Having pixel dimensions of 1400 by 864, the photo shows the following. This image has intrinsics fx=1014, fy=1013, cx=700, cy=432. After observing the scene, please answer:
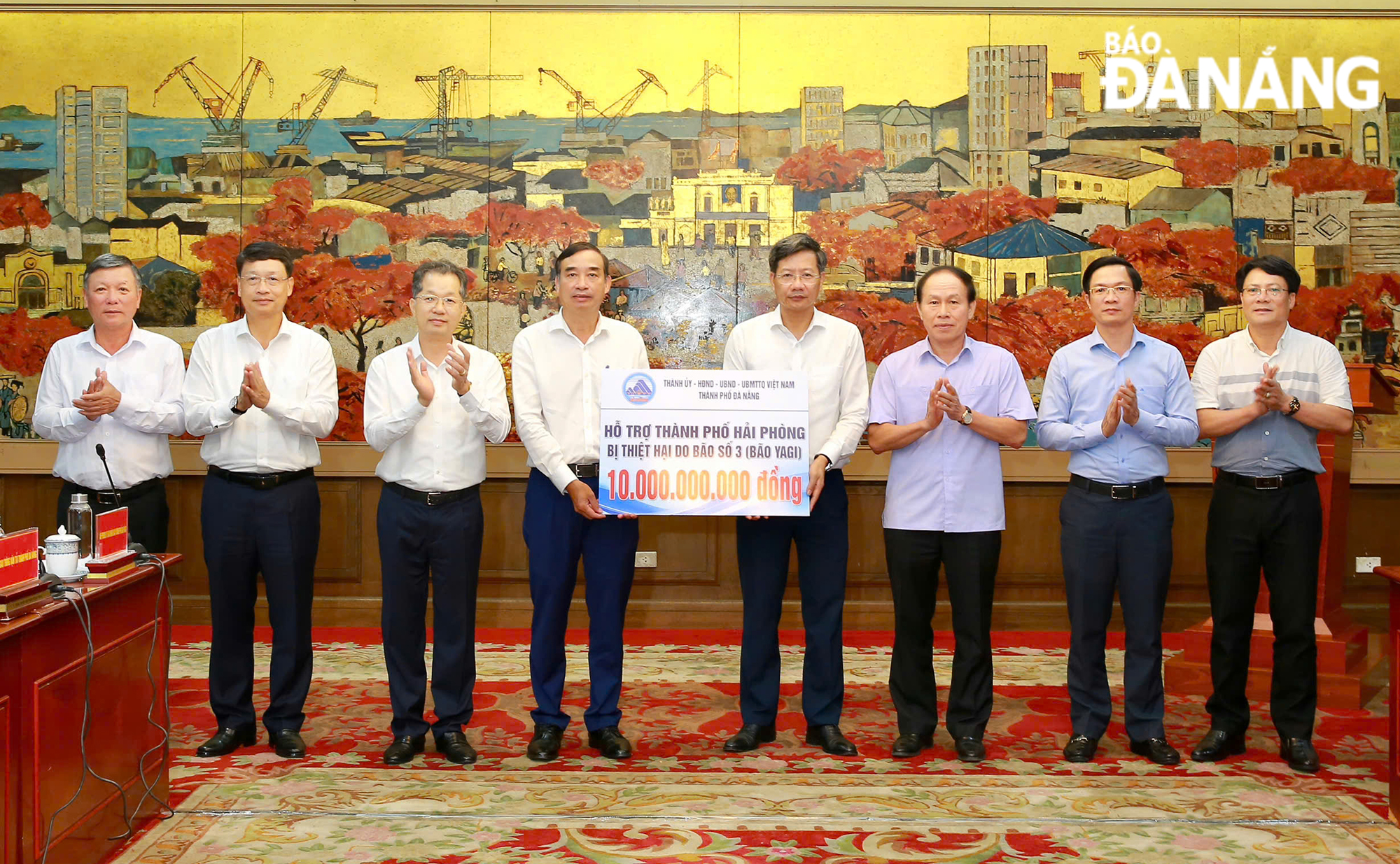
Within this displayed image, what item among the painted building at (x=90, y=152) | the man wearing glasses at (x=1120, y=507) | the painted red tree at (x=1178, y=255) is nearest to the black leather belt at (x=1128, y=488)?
the man wearing glasses at (x=1120, y=507)

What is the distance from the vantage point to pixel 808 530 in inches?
148

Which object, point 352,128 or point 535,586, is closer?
point 535,586

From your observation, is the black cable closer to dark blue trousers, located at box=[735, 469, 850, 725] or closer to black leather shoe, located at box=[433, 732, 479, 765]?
black leather shoe, located at box=[433, 732, 479, 765]

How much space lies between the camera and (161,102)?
5965mm

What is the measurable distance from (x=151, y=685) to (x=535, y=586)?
4.15 feet

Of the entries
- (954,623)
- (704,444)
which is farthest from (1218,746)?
(704,444)

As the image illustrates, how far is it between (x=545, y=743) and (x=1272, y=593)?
2.70m

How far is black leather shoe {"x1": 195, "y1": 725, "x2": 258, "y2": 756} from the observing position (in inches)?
143

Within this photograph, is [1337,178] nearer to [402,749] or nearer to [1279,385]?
[1279,385]

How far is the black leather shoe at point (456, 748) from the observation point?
3.60 meters

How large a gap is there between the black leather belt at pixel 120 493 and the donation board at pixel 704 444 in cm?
183

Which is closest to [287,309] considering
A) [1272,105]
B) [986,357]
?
[986,357]

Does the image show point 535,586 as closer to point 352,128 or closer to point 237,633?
point 237,633

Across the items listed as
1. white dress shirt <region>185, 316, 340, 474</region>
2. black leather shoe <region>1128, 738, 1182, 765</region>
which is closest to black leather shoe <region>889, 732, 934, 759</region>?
black leather shoe <region>1128, 738, 1182, 765</region>
